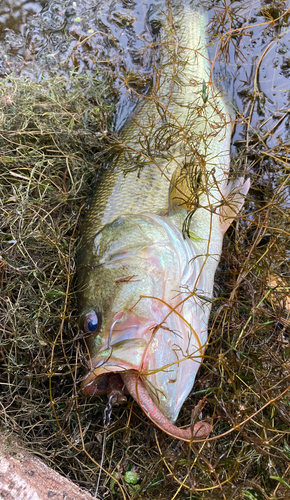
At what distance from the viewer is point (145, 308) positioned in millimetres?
2041

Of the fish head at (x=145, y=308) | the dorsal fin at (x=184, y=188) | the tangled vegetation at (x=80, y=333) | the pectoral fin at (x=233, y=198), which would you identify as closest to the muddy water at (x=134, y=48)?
the tangled vegetation at (x=80, y=333)

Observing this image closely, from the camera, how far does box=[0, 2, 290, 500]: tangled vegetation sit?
2322 mm

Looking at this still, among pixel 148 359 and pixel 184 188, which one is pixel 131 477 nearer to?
pixel 148 359

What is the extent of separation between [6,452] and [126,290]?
1375mm

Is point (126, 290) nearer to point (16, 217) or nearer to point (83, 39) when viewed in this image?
point (16, 217)

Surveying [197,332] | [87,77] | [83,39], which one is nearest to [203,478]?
[197,332]

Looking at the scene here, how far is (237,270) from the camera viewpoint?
9.49ft

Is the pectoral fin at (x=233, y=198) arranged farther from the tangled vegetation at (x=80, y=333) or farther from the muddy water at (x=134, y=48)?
the muddy water at (x=134, y=48)

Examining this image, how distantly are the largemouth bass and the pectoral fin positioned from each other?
1cm

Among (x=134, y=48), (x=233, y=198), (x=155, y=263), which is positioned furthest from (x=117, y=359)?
(x=134, y=48)

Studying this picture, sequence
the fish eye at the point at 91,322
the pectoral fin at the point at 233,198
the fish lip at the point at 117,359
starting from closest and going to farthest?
1. the fish lip at the point at 117,359
2. the fish eye at the point at 91,322
3. the pectoral fin at the point at 233,198

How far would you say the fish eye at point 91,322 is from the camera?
2.12m

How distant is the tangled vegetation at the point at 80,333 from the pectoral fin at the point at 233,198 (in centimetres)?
13

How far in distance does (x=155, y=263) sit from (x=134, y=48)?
9.43 ft
